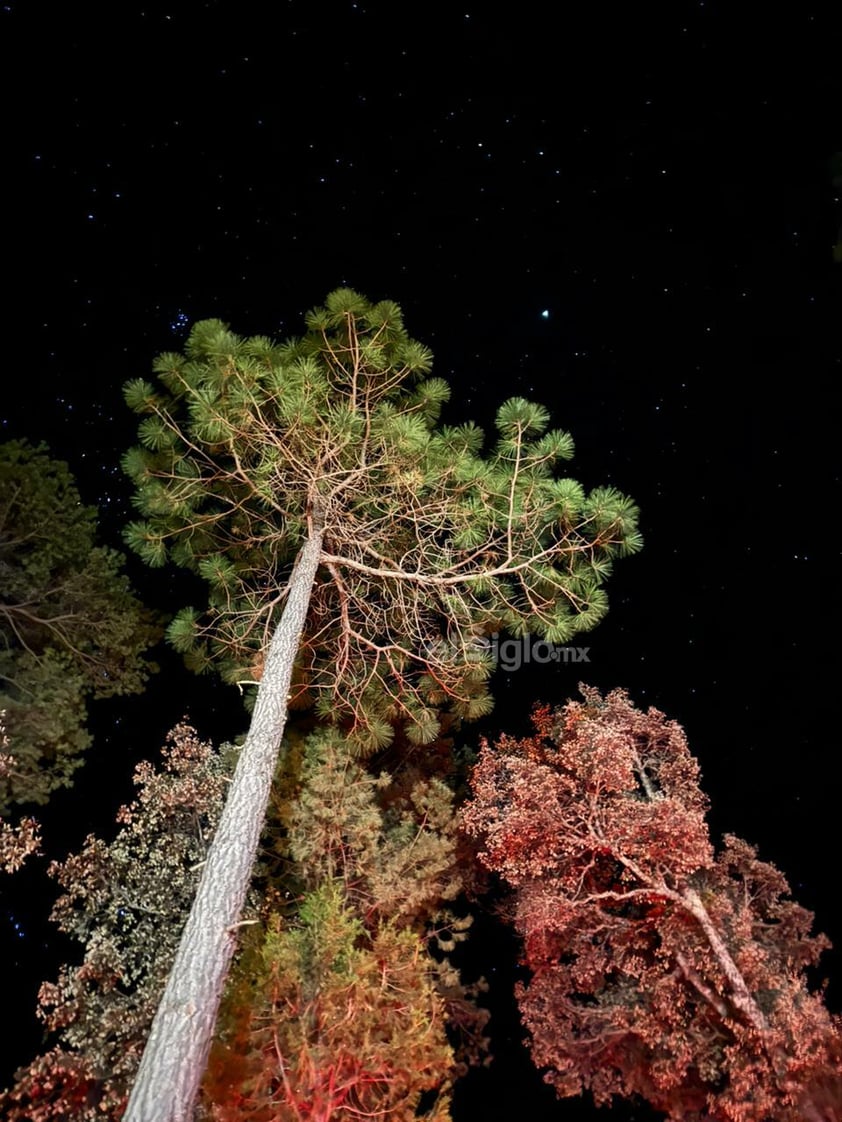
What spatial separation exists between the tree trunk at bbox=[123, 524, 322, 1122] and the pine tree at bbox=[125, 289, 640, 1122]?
0.14 feet

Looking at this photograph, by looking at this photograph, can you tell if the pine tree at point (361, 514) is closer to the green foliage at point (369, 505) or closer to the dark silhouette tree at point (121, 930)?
the green foliage at point (369, 505)

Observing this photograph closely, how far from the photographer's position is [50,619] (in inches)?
294

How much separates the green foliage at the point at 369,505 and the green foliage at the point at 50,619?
1.56m

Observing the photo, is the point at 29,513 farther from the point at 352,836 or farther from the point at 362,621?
the point at 352,836

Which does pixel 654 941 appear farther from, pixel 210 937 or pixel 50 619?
pixel 50 619

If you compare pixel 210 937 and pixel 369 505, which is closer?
pixel 210 937

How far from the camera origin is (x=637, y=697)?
10.6m

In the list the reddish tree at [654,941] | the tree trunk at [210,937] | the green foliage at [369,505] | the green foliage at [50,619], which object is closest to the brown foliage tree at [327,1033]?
the tree trunk at [210,937]

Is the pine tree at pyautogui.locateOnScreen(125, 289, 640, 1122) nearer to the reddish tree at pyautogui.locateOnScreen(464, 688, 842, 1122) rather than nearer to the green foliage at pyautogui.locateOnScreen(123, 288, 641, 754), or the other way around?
the green foliage at pyautogui.locateOnScreen(123, 288, 641, 754)

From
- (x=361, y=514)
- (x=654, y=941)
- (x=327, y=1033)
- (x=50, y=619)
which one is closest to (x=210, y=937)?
(x=327, y=1033)

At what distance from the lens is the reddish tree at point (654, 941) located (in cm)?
615

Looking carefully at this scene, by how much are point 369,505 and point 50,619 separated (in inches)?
185

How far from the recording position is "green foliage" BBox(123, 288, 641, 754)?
6078 mm

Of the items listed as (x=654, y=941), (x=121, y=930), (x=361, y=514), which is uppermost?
(x=361, y=514)
